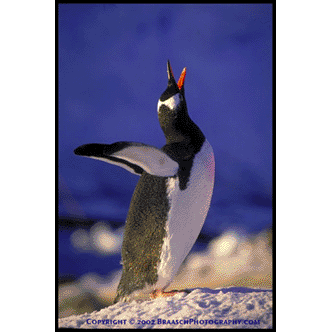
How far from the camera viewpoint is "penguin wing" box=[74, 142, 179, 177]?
4.15ft

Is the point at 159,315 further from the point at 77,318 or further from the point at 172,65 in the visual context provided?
the point at 172,65

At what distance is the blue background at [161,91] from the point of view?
163cm

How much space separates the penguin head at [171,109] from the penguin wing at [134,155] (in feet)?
0.63

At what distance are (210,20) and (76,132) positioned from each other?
81 cm

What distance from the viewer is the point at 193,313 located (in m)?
1.48

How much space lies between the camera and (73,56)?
5.38 feet

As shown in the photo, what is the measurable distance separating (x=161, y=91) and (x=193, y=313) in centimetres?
100

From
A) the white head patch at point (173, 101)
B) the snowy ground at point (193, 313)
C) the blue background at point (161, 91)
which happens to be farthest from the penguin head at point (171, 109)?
the snowy ground at point (193, 313)

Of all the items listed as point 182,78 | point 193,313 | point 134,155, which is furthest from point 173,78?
point 193,313

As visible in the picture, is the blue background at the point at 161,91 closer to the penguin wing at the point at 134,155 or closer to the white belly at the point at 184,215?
the white belly at the point at 184,215

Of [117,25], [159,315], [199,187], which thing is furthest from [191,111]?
[159,315]

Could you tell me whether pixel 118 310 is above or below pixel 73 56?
below

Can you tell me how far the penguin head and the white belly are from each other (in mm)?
164

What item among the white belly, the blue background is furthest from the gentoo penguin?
the blue background
